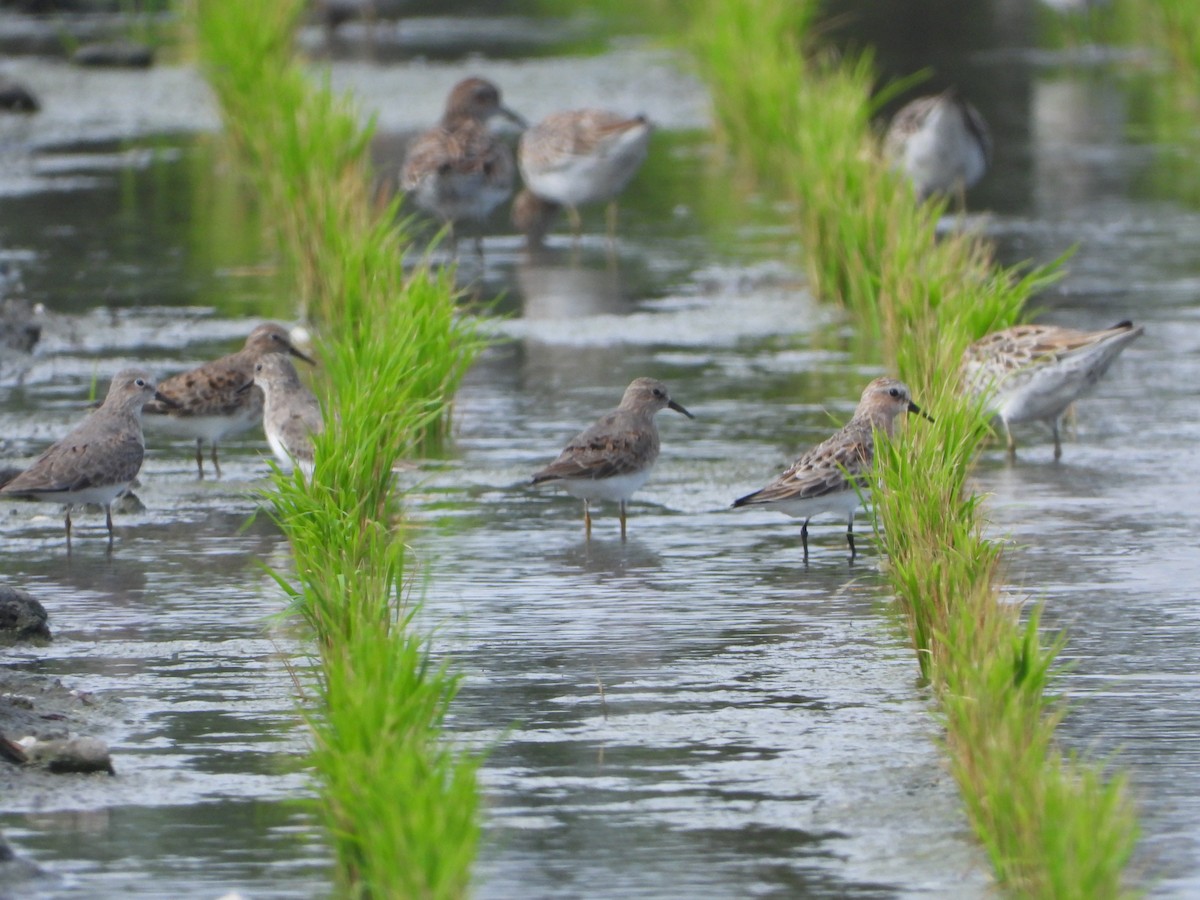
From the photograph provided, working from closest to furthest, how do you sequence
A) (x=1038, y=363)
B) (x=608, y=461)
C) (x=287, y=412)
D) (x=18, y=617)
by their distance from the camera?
(x=18, y=617) < (x=608, y=461) < (x=287, y=412) < (x=1038, y=363)

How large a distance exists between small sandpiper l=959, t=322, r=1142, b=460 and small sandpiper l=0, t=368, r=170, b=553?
12.0 ft

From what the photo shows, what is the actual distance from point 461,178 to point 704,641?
897 cm

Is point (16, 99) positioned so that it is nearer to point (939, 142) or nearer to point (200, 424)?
point (939, 142)

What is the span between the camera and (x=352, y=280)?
12.5 metres

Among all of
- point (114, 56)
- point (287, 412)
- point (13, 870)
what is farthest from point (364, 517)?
point (114, 56)

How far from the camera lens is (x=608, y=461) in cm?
984

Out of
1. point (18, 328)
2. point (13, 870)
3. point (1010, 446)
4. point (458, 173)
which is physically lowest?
point (13, 870)

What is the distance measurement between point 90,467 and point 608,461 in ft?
6.74

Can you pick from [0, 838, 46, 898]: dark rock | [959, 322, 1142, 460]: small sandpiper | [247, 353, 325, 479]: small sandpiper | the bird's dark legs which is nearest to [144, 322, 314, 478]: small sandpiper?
[247, 353, 325, 479]: small sandpiper

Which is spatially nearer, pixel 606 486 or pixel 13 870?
pixel 13 870

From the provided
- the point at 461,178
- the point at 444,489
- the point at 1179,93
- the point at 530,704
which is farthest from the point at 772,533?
the point at 1179,93

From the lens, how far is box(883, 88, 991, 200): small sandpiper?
702 inches

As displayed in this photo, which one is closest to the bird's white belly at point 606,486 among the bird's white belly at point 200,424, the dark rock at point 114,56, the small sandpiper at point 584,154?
the bird's white belly at point 200,424

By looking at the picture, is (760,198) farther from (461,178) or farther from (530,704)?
(530,704)
